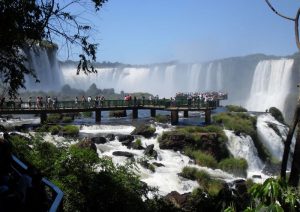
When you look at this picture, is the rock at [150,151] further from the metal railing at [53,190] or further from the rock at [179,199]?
the metal railing at [53,190]

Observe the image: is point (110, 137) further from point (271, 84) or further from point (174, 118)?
point (271, 84)

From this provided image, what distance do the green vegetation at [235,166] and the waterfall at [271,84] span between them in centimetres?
3874

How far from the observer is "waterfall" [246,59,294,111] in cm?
6234

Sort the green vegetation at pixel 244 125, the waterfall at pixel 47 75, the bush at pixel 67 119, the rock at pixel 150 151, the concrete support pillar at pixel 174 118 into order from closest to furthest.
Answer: the rock at pixel 150 151 < the green vegetation at pixel 244 125 < the concrete support pillar at pixel 174 118 < the bush at pixel 67 119 < the waterfall at pixel 47 75

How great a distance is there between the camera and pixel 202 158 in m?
24.0

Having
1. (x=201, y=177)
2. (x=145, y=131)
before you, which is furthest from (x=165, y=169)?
(x=145, y=131)

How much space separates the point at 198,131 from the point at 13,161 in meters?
22.9

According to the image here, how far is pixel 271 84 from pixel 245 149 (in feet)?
126

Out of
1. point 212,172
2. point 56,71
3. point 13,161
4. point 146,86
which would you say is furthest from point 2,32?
point 146,86

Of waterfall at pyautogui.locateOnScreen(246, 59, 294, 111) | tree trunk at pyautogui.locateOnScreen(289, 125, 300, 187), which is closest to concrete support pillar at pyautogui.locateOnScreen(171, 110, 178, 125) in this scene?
tree trunk at pyautogui.locateOnScreen(289, 125, 300, 187)

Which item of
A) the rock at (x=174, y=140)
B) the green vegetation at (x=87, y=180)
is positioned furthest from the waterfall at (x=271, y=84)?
the green vegetation at (x=87, y=180)

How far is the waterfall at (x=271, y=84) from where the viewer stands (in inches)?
2454

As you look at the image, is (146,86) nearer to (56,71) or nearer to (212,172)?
(56,71)

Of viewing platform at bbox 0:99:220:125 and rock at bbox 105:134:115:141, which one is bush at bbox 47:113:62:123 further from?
rock at bbox 105:134:115:141
